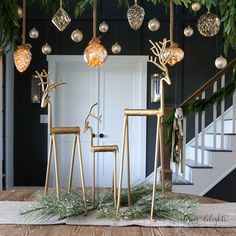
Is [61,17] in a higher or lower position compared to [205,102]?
higher

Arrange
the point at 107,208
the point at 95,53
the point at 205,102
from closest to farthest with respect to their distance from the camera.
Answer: the point at 107,208
the point at 95,53
the point at 205,102

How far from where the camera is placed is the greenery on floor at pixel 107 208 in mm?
1458

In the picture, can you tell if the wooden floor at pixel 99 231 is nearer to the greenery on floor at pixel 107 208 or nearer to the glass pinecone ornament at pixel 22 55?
the greenery on floor at pixel 107 208

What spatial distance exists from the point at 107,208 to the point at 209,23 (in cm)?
136

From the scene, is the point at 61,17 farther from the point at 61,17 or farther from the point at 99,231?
the point at 99,231

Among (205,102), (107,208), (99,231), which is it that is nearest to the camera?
(99,231)

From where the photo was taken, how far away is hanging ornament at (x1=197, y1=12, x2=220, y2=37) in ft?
7.32

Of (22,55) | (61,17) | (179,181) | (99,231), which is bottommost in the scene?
(179,181)

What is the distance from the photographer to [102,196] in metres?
1.64

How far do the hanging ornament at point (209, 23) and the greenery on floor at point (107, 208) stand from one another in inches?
46.4

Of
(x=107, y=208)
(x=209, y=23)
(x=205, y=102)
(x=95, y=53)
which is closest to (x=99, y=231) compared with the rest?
(x=107, y=208)

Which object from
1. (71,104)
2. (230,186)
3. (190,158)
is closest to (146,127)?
(190,158)

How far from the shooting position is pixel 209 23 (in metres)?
2.26

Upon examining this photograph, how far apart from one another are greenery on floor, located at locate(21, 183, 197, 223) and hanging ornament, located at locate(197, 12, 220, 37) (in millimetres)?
1178
